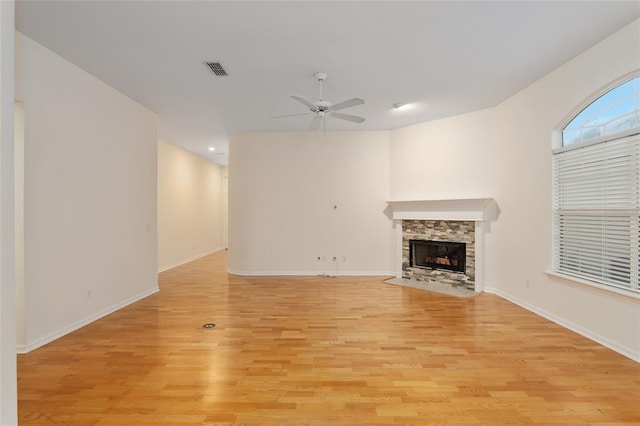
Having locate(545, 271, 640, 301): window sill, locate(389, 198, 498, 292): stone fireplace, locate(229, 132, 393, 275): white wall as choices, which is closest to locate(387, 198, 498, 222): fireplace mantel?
locate(389, 198, 498, 292): stone fireplace

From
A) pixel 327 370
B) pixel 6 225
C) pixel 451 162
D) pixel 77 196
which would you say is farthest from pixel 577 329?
pixel 77 196

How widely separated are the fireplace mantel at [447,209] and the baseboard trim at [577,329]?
132cm

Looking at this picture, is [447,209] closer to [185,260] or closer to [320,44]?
[320,44]

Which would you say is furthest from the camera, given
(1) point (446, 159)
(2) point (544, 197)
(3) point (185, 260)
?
(3) point (185, 260)

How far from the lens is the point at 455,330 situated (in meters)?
3.33

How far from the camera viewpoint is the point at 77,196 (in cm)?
350

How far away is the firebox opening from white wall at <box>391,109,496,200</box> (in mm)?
913

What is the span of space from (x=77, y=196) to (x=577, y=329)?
6.09 meters

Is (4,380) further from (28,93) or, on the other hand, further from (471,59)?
(471,59)

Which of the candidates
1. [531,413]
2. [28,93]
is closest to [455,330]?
[531,413]

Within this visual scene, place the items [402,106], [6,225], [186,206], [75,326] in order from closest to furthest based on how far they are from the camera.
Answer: [6,225]
[75,326]
[402,106]
[186,206]

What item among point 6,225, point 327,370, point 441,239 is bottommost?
point 327,370

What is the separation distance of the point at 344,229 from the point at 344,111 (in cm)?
246

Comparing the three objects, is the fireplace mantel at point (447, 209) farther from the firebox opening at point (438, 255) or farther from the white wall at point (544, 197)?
the firebox opening at point (438, 255)
